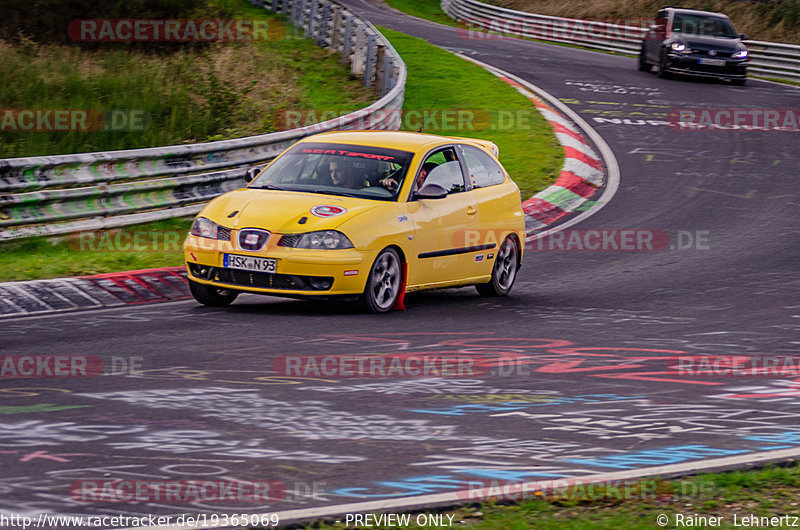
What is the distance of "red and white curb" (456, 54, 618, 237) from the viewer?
1623cm

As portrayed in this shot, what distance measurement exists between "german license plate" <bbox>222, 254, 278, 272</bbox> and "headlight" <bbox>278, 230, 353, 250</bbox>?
0.19 metres

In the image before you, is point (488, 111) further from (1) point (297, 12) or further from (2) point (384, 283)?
(2) point (384, 283)

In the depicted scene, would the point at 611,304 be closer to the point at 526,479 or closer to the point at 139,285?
the point at 139,285

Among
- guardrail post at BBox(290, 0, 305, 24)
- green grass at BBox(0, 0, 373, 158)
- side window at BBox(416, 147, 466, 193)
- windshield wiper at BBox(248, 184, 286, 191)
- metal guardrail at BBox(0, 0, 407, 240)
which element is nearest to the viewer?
windshield wiper at BBox(248, 184, 286, 191)

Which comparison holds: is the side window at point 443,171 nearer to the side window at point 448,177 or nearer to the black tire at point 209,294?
the side window at point 448,177

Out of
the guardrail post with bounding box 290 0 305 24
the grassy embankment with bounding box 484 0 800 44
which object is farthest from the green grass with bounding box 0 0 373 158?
the grassy embankment with bounding box 484 0 800 44

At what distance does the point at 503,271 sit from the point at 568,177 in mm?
6904

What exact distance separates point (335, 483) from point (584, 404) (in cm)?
218

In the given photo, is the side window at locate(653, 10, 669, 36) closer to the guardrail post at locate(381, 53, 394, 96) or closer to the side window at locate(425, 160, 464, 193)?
the guardrail post at locate(381, 53, 394, 96)

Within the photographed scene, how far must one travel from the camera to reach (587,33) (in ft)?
132

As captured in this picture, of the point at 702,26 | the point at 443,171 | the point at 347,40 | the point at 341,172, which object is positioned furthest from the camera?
the point at 702,26

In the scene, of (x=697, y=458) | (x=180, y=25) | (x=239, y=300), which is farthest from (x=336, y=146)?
(x=180, y=25)

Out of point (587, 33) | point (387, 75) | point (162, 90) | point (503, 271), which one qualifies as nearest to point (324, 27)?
point (387, 75)

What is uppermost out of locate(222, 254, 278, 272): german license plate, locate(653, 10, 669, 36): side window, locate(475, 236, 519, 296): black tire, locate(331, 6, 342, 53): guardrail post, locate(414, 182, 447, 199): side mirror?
locate(653, 10, 669, 36): side window
